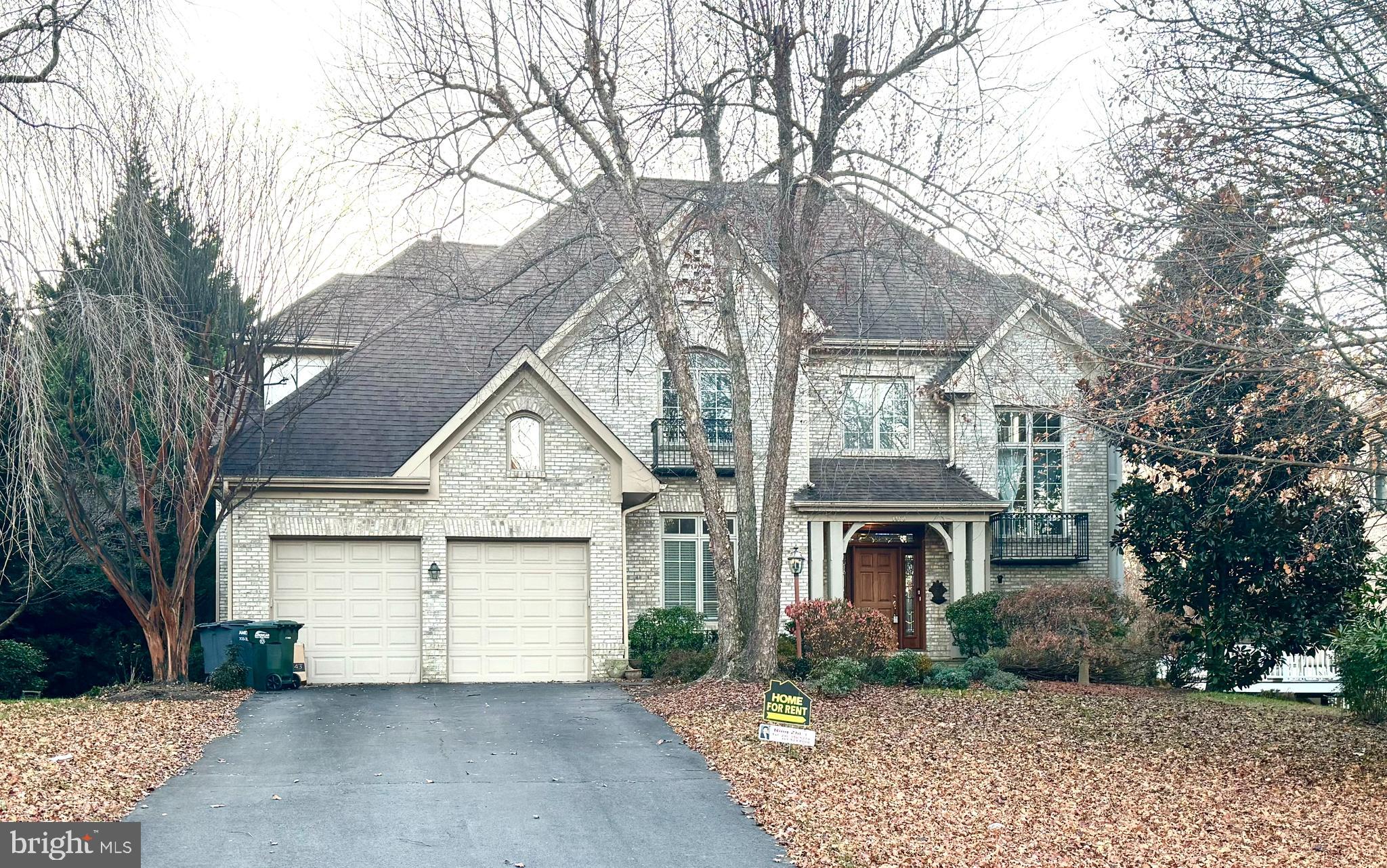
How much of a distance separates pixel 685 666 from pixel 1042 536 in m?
7.95

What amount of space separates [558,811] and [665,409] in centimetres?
1246

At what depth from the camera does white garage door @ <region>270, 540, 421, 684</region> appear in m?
19.8

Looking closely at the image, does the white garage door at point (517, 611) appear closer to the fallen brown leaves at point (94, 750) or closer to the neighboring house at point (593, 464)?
the neighboring house at point (593, 464)

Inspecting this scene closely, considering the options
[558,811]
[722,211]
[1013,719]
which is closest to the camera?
[558,811]

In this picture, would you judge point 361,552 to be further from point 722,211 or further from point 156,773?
point 156,773

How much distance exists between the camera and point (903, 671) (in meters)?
18.5

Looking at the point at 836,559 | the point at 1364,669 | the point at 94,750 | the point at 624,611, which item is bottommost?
the point at 94,750

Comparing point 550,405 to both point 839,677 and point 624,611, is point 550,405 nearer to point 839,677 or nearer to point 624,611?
point 624,611

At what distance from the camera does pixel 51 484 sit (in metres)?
16.2

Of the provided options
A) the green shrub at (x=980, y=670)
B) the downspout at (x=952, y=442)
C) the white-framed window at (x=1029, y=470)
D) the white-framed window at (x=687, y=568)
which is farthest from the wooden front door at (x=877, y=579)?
the green shrub at (x=980, y=670)

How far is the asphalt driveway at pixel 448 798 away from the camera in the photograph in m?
9.05

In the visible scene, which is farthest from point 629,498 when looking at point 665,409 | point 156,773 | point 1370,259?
point 1370,259

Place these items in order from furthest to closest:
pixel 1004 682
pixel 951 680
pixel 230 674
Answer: pixel 951 680
pixel 1004 682
pixel 230 674

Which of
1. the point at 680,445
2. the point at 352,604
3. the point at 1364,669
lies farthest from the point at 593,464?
the point at 1364,669
